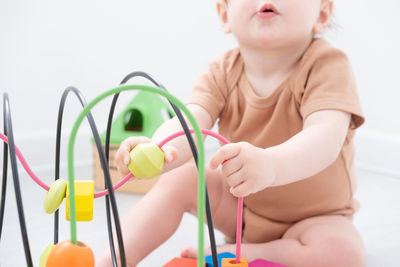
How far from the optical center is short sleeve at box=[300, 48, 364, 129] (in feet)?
2.21

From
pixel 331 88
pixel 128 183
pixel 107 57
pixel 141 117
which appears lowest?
pixel 128 183

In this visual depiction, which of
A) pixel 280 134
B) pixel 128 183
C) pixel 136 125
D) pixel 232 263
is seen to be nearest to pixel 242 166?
pixel 232 263

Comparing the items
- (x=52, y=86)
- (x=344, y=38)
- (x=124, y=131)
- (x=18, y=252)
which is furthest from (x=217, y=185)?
(x=344, y=38)

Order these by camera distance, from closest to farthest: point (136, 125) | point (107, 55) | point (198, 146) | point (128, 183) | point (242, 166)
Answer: point (198, 146) < point (242, 166) < point (128, 183) < point (136, 125) < point (107, 55)

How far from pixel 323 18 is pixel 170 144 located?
0.31 metres

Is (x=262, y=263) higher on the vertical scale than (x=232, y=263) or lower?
lower

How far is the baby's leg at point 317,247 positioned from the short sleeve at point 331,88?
0.50 ft

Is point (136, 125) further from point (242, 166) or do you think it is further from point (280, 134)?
point (242, 166)

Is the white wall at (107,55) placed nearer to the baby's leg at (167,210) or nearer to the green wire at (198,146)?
the baby's leg at (167,210)

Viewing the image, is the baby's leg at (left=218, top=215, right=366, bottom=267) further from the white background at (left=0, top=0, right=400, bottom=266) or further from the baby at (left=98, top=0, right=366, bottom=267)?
the white background at (left=0, top=0, right=400, bottom=266)

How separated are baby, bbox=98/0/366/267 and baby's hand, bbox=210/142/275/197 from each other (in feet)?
0.32

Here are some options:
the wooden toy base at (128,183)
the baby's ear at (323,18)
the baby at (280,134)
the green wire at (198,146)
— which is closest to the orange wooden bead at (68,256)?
the green wire at (198,146)

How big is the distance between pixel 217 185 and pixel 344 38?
863 mm

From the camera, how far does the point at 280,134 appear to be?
2.49 ft
